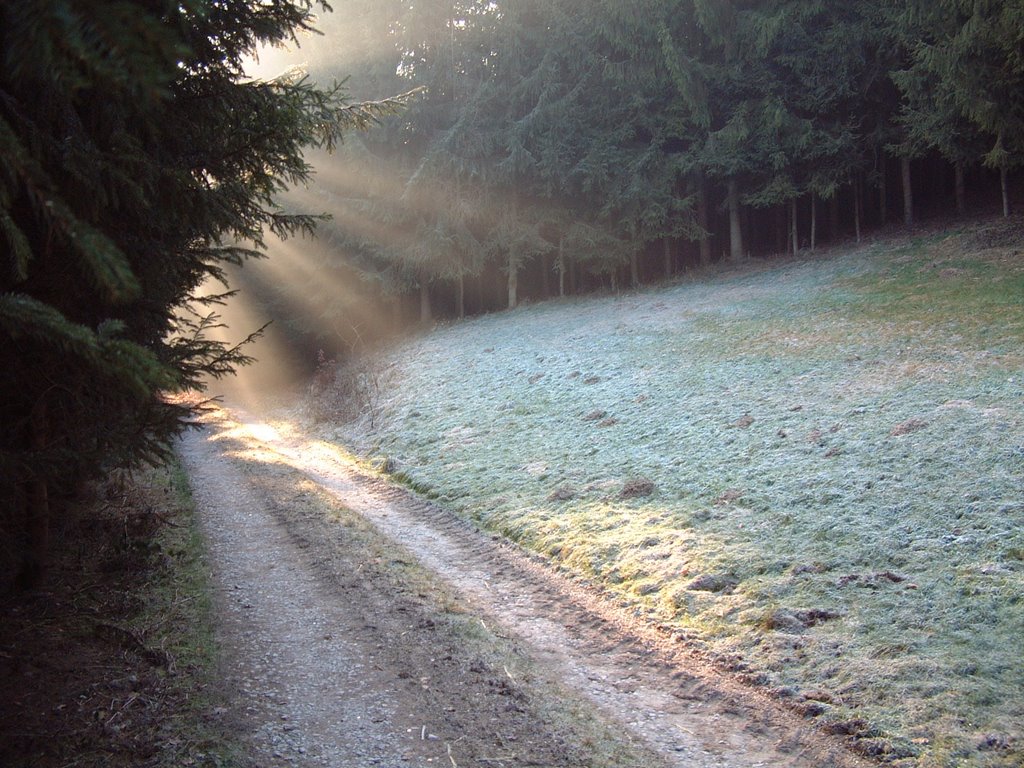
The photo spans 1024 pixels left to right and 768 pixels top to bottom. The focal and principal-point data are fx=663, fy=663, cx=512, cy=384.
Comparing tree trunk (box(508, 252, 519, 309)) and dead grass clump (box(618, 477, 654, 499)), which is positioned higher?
tree trunk (box(508, 252, 519, 309))

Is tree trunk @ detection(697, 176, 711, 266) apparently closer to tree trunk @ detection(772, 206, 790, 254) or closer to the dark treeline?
the dark treeline

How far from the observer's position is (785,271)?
2164cm

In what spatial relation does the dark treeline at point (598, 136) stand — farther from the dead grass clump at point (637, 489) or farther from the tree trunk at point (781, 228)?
the dead grass clump at point (637, 489)

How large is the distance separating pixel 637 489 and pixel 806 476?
6.49ft

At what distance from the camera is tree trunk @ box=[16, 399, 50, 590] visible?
4.26 metres

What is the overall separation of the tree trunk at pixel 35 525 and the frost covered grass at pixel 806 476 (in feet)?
15.3

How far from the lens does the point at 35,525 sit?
16.1ft

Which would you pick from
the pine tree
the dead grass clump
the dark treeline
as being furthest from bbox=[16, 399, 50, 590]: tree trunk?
the dark treeline

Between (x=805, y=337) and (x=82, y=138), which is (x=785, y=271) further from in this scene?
(x=82, y=138)

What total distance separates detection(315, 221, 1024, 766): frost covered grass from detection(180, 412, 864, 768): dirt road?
0.42 meters

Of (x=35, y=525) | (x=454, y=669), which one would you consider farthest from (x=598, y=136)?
(x=35, y=525)

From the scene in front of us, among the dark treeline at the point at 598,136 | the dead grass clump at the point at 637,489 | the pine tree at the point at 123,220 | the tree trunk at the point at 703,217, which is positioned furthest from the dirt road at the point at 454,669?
the tree trunk at the point at 703,217

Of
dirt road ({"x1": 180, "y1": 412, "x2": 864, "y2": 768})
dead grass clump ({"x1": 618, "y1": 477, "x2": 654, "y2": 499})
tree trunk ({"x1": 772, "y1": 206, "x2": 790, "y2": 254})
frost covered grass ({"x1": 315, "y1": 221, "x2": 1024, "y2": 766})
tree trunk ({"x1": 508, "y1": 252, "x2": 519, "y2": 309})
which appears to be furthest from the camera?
tree trunk ({"x1": 772, "y1": 206, "x2": 790, "y2": 254})

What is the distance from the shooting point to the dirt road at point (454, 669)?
3.99 metres
